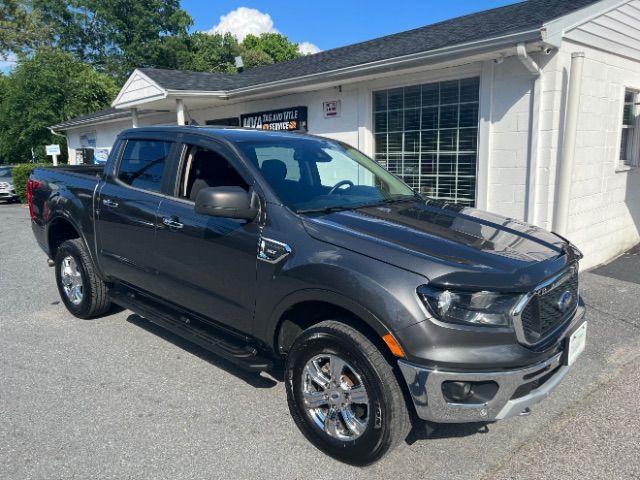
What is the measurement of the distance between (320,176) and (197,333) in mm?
1468

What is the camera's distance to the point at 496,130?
6.96 m

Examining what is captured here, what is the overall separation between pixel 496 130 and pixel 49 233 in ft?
19.1

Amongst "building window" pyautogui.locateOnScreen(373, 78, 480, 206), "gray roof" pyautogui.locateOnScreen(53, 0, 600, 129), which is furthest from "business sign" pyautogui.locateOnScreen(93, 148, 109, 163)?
"building window" pyautogui.locateOnScreen(373, 78, 480, 206)

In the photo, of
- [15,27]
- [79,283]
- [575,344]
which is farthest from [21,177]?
[15,27]

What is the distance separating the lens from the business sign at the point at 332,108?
925 centimetres

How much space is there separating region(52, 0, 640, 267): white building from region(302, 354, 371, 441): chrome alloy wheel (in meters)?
4.88

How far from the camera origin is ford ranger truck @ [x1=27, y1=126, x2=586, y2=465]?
8.01ft

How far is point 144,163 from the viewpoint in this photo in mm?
4262

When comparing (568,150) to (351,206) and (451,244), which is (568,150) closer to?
(351,206)

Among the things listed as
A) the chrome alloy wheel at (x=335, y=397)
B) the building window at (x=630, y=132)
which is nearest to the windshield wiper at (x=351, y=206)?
the chrome alloy wheel at (x=335, y=397)

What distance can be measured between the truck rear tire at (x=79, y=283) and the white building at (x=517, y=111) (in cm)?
513

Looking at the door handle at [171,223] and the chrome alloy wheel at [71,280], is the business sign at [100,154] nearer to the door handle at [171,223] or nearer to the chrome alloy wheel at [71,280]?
the chrome alloy wheel at [71,280]

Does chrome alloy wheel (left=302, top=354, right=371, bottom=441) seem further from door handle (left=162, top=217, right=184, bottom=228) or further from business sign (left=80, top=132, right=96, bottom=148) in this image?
business sign (left=80, top=132, right=96, bottom=148)

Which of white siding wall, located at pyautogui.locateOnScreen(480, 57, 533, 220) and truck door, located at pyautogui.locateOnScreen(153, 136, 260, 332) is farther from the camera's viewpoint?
white siding wall, located at pyautogui.locateOnScreen(480, 57, 533, 220)
